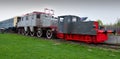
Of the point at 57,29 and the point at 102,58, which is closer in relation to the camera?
the point at 102,58

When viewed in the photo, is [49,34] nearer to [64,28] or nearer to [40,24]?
[40,24]

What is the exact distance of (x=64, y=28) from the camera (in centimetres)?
1905

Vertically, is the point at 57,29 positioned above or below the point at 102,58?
above

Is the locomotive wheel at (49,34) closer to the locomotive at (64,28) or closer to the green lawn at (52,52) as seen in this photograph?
the locomotive at (64,28)

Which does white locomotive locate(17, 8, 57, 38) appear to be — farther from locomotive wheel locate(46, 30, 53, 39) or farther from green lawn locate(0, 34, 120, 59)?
green lawn locate(0, 34, 120, 59)

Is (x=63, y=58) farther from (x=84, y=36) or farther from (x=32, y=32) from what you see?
(x=32, y=32)

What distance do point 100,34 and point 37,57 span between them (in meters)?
7.66

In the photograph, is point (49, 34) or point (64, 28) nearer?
point (64, 28)

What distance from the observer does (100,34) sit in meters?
16.0

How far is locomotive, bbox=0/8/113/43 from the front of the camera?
16.2 metres

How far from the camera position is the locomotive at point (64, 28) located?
16.2 m

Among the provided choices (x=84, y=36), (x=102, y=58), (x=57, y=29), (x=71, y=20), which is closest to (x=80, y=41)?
(x=84, y=36)

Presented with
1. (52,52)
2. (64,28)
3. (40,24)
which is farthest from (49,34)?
(52,52)

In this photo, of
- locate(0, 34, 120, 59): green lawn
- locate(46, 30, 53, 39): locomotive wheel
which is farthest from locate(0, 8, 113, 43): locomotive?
locate(0, 34, 120, 59): green lawn
